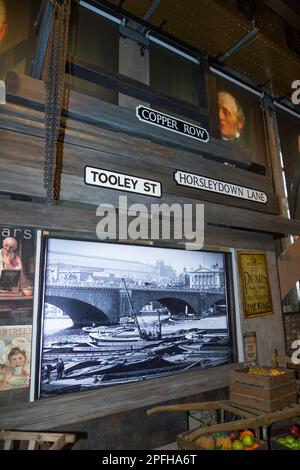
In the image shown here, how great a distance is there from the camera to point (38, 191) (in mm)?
2818

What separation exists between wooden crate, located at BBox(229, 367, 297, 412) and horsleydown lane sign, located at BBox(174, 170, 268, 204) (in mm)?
2265

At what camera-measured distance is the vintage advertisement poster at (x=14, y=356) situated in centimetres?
251

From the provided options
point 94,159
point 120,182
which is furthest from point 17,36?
point 120,182

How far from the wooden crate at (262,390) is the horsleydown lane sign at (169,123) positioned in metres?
2.99

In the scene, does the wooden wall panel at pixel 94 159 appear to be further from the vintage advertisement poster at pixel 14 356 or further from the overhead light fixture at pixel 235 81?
the overhead light fixture at pixel 235 81

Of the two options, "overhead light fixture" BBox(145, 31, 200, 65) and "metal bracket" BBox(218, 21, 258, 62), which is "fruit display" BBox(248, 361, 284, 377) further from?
"metal bracket" BBox(218, 21, 258, 62)

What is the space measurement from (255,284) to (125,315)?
2.14 metres

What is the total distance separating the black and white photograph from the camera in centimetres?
285

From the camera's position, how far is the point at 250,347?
412cm

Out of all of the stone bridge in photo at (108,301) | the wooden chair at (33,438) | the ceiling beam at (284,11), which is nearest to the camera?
the wooden chair at (33,438)

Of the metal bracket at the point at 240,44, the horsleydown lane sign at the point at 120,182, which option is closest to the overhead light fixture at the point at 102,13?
the metal bracket at the point at 240,44

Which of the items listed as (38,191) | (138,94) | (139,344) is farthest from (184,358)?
(138,94)

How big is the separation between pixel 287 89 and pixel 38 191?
5624 millimetres

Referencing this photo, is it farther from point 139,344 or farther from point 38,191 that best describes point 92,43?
point 139,344
